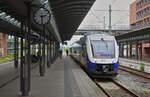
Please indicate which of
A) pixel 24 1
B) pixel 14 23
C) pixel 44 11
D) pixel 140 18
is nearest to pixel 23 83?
pixel 24 1

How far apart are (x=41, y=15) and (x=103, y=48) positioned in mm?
7361

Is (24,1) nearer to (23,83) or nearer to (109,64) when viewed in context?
(23,83)

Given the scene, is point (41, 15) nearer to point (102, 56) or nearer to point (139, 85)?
point (102, 56)

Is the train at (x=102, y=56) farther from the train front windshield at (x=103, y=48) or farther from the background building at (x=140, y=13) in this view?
the background building at (x=140, y=13)

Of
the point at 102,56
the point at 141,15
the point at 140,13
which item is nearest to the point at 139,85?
the point at 102,56

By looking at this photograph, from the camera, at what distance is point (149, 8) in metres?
102

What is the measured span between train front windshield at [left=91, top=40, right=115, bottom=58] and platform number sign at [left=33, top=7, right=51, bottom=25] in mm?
6365

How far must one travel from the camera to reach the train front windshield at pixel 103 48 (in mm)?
25156

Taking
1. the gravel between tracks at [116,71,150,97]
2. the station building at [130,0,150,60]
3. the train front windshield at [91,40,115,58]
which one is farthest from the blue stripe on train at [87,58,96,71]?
the station building at [130,0,150,60]

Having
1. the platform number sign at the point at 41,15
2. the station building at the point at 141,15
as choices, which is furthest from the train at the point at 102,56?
the station building at the point at 141,15

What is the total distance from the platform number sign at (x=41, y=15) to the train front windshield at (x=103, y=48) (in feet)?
20.9

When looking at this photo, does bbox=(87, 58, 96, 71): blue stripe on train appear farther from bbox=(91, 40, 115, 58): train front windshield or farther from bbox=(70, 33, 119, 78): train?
bbox=(91, 40, 115, 58): train front windshield

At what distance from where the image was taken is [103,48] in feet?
84.1

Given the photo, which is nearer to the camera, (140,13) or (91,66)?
(91,66)
